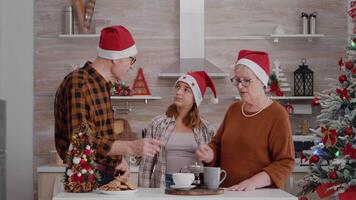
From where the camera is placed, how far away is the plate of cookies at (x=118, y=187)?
3.65m

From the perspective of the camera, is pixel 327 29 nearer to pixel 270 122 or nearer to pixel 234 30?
pixel 234 30

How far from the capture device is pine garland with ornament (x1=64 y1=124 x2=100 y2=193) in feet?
12.0

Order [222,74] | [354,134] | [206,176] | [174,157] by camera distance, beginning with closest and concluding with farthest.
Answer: [206,176]
[174,157]
[354,134]
[222,74]

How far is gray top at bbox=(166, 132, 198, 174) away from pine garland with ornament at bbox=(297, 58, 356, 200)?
4.53ft

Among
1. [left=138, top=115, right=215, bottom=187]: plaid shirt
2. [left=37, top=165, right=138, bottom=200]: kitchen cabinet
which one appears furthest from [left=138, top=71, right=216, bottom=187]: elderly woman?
[left=37, top=165, right=138, bottom=200]: kitchen cabinet

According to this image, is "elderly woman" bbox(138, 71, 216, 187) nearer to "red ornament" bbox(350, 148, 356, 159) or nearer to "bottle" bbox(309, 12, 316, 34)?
"red ornament" bbox(350, 148, 356, 159)

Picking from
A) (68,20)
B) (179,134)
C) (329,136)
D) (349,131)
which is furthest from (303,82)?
(179,134)

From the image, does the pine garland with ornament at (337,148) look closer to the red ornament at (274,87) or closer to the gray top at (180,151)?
the red ornament at (274,87)

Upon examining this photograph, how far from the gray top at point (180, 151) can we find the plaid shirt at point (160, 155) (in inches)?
1.5

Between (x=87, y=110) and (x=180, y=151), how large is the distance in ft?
4.20

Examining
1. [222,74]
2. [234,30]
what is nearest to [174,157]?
[222,74]

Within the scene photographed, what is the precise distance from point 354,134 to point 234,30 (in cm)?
194

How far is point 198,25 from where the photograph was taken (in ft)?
23.5

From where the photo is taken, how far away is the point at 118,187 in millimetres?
3684
